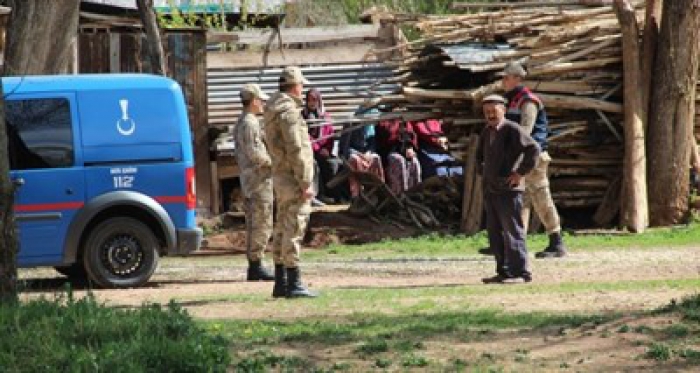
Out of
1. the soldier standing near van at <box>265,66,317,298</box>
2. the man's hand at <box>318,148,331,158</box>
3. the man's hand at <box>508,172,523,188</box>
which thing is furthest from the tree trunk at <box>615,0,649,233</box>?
the soldier standing near van at <box>265,66,317,298</box>

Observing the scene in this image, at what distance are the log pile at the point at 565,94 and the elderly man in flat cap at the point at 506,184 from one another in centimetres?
625

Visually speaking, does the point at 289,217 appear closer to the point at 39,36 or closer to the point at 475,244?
the point at 475,244

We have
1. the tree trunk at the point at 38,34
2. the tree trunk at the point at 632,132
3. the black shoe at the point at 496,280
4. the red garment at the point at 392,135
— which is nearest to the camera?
the black shoe at the point at 496,280

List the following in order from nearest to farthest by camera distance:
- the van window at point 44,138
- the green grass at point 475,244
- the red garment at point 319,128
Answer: the van window at point 44,138
the green grass at point 475,244
the red garment at point 319,128

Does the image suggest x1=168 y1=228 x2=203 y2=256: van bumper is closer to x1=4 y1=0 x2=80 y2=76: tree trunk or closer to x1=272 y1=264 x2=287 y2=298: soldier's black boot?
x1=272 y1=264 x2=287 y2=298: soldier's black boot

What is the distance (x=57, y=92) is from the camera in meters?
16.7

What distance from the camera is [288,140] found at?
14.1 meters

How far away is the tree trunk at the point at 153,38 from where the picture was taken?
2212 centimetres

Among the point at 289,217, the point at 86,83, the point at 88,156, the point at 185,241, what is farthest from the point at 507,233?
the point at 86,83

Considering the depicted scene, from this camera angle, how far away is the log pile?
22.4 meters

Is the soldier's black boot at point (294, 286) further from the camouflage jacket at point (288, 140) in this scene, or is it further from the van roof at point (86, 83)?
the van roof at point (86, 83)

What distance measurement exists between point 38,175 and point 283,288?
332 centimetres

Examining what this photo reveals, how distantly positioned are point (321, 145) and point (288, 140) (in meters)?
10.4

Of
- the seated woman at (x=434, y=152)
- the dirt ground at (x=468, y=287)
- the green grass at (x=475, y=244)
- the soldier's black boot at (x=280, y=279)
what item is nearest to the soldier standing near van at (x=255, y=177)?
the dirt ground at (x=468, y=287)
